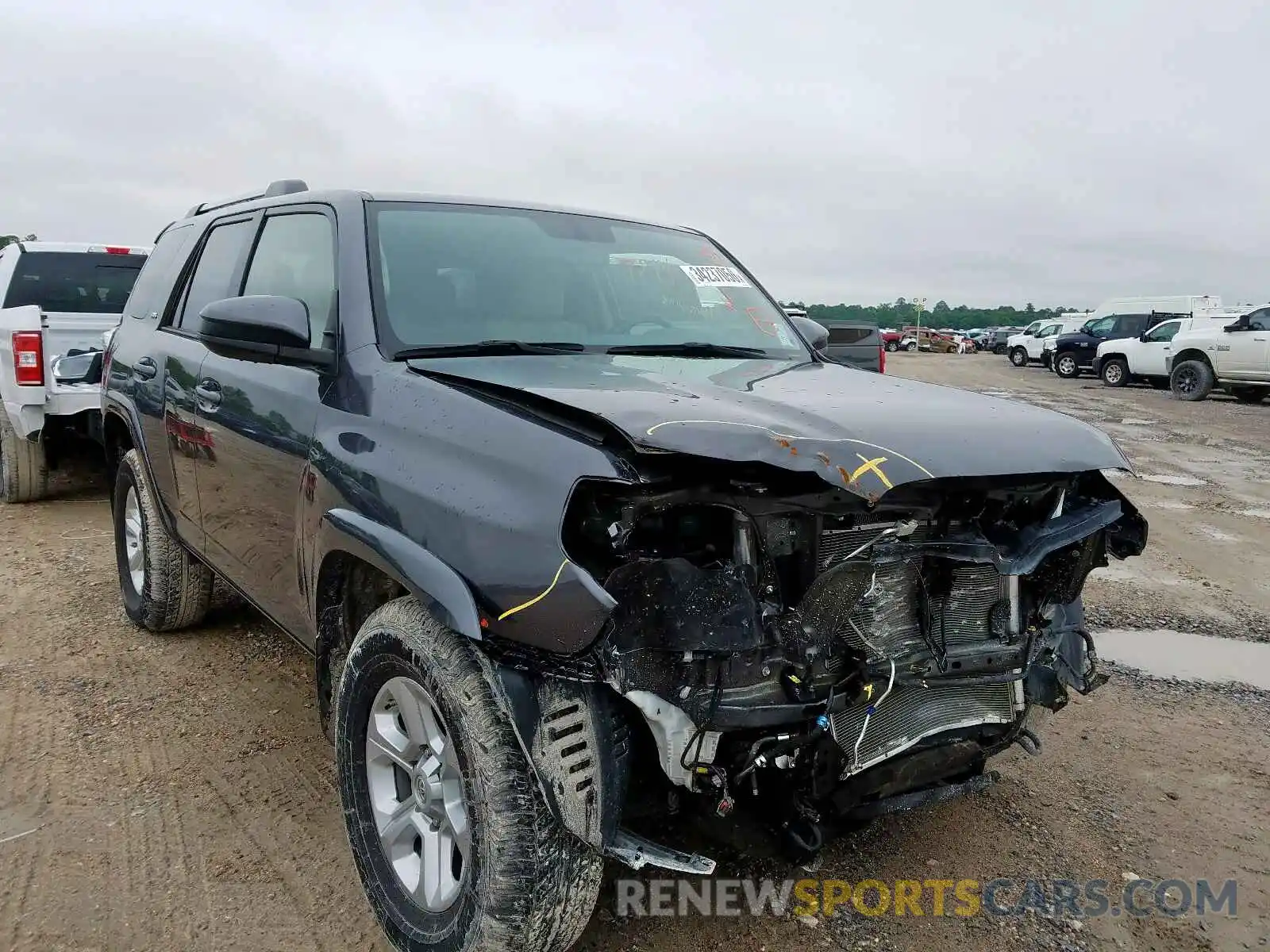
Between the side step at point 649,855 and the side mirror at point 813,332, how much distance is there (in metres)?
2.31

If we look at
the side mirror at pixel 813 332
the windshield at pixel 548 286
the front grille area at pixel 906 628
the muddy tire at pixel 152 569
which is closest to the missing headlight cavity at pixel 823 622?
the front grille area at pixel 906 628

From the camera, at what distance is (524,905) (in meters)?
1.97

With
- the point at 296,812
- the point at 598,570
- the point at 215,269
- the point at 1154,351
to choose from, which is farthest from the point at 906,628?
the point at 1154,351

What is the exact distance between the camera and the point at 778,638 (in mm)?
2004

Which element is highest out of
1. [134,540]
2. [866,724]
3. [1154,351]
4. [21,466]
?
[1154,351]

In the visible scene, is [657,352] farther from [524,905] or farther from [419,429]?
[524,905]

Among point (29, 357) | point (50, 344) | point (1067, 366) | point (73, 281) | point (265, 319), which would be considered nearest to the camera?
point (265, 319)

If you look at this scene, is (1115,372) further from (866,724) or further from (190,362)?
(866,724)

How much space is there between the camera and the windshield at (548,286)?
2830mm

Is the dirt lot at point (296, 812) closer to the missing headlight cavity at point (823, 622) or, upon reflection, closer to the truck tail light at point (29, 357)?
the missing headlight cavity at point (823, 622)

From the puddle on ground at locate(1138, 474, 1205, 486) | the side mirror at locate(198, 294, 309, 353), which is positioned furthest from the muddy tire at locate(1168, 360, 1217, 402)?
the side mirror at locate(198, 294, 309, 353)

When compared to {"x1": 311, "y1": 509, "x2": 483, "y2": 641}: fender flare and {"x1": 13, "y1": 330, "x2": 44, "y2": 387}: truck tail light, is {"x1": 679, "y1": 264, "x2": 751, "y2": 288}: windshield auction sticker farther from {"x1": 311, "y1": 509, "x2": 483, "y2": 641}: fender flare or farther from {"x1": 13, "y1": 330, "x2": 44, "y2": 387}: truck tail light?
{"x1": 13, "y1": 330, "x2": 44, "y2": 387}: truck tail light

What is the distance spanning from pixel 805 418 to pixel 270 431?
170 cm

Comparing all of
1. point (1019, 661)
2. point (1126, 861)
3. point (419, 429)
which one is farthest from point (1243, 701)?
point (419, 429)
